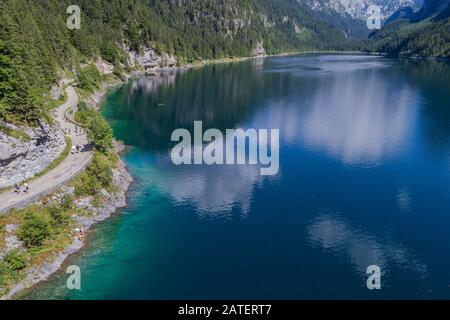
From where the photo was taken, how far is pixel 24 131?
62688 mm

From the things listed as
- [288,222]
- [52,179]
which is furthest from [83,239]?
[288,222]

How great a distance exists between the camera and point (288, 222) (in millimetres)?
62562

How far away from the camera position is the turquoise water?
160 ft

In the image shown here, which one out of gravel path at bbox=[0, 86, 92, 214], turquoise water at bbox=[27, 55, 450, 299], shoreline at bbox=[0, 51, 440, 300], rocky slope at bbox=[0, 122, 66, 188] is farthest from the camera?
rocky slope at bbox=[0, 122, 66, 188]

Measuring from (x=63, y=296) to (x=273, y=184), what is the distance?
4274 centimetres

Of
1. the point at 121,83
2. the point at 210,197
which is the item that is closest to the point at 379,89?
the point at 121,83

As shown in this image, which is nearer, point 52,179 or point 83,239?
point 83,239

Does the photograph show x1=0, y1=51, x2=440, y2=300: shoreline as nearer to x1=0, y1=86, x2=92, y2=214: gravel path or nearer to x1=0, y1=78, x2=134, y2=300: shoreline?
x1=0, y1=78, x2=134, y2=300: shoreline

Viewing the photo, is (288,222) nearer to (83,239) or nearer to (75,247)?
(83,239)

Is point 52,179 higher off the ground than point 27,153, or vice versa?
point 27,153

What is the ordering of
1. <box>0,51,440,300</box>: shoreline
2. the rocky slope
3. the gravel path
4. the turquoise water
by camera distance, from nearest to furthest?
1. <box>0,51,440,300</box>: shoreline
2. the turquoise water
3. the gravel path
4. the rocky slope

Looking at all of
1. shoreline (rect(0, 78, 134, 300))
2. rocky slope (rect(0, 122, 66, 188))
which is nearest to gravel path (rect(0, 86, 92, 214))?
rocky slope (rect(0, 122, 66, 188))
